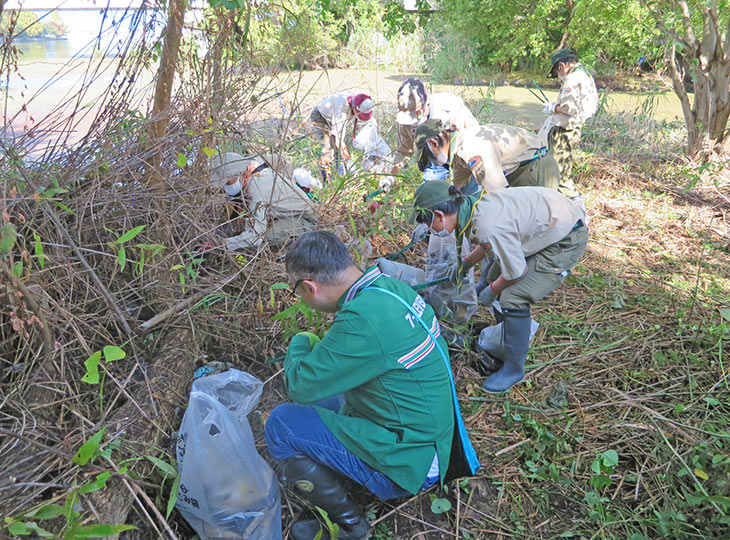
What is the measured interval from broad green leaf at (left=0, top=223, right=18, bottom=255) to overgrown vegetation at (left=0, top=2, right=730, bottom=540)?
0.06 feet

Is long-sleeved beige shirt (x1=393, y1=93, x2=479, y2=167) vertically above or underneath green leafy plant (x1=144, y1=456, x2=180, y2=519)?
above

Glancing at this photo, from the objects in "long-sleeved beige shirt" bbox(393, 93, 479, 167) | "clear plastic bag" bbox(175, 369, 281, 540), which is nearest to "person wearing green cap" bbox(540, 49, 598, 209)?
"long-sleeved beige shirt" bbox(393, 93, 479, 167)

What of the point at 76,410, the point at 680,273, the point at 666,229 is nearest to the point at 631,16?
the point at 666,229

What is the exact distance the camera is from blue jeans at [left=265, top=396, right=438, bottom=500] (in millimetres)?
1873

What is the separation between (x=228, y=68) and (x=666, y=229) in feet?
12.8

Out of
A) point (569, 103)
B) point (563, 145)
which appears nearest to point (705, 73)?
point (563, 145)

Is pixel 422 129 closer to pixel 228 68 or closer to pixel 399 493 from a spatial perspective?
pixel 228 68

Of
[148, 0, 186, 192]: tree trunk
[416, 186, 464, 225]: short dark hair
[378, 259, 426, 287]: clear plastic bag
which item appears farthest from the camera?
[378, 259, 426, 287]: clear plastic bag

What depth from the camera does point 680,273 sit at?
12.2 ft

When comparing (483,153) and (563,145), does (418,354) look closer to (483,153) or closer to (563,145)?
(483,153)

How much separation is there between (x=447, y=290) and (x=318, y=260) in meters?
1.45

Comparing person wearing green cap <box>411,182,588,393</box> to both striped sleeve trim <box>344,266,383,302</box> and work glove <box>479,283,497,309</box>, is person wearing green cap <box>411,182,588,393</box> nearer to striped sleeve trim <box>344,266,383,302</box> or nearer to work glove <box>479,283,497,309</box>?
work glove <box>479,283,497,309</box>

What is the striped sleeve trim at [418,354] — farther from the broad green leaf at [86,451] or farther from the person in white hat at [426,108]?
the person in white hat at [426,108]

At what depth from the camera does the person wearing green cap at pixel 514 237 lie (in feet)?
8.26
